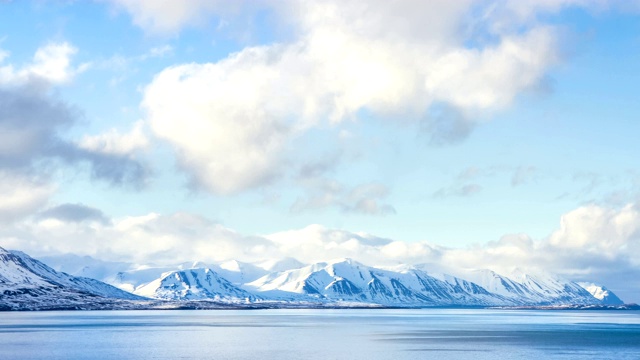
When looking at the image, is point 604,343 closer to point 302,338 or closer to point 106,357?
point 302,338

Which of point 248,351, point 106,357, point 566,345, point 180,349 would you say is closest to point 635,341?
point 566,345

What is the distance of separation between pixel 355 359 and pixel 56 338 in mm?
83887

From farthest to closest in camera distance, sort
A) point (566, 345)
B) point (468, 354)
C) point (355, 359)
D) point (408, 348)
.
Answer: point (566, 345), point (408, 348), point (468, 354), point (355, 359)

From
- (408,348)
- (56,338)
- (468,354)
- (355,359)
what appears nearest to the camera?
(355,359)

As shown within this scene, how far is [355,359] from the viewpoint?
12850cm

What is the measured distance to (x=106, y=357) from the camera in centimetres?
12912

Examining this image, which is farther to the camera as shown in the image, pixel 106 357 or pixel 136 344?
pixel 136 344

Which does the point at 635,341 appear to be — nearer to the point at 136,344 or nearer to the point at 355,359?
the point at 355,359

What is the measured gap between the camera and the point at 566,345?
16425cm

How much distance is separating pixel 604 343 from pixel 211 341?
293ft

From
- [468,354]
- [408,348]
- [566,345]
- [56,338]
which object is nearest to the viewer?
[468,354]

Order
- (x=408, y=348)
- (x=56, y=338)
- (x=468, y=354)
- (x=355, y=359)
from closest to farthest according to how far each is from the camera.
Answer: (x=355, y=359) < (x=468, y=354) < (x=408, y=348) < (x=56, y=338)

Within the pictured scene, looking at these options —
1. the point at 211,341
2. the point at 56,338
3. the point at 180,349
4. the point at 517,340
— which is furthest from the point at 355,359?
the point at 56,338

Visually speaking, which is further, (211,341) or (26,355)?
Result: (211,341)
